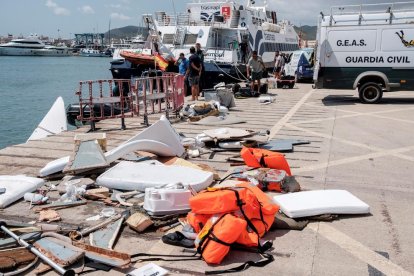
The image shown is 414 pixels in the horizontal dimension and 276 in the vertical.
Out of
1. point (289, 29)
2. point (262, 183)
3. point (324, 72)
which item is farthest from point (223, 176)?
point (289, 29)

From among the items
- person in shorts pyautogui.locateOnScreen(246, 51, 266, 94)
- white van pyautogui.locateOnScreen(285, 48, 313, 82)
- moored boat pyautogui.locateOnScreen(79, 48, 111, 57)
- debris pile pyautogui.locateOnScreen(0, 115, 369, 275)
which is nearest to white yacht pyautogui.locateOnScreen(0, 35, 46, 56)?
moored boat pyautogui.locateOnScreen(79, 48, 111, 57)

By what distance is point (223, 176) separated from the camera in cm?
617

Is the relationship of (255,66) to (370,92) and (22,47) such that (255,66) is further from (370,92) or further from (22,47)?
(22,47)

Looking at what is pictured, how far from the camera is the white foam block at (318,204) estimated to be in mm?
4547

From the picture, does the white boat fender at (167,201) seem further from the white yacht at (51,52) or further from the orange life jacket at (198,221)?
the white yacht at (51,52)

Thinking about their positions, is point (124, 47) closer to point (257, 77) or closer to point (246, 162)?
point (257, 77)

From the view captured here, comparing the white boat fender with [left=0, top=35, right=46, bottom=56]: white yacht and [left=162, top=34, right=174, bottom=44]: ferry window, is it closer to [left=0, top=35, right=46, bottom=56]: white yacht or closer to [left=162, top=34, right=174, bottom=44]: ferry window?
[left=162, top=34, right=174, bottom=44]: ferry window

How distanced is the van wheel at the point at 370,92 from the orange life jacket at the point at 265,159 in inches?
378

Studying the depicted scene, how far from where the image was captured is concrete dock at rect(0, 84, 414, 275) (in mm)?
3674

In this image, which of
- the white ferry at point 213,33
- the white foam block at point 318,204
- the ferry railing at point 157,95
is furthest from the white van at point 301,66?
the white foam block at point 318,204

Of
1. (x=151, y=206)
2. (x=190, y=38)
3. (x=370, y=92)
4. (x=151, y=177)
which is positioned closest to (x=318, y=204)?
(x=151, y=206)

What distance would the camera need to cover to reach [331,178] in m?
6.11

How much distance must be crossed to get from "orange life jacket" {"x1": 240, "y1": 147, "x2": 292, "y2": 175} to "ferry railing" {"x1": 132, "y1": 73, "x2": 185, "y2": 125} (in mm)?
4659

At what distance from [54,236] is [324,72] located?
39.4 feet
